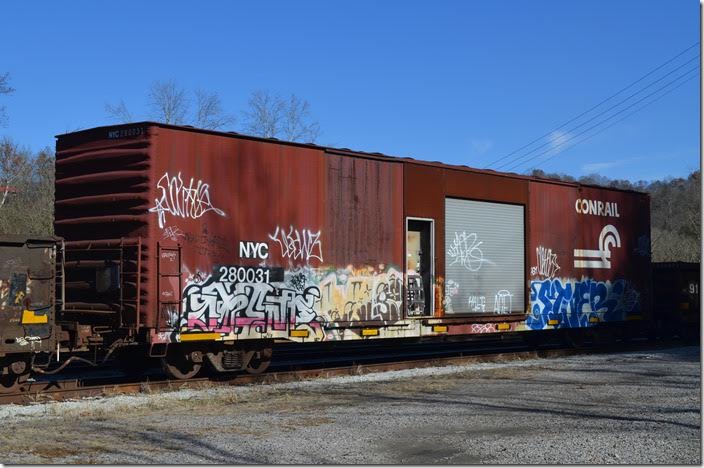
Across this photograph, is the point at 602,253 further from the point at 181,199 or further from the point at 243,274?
the point at 181,199

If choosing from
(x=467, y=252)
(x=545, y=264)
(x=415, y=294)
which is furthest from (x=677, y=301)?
(x=415, y=294)

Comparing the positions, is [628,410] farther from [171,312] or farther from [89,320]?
[89,320]

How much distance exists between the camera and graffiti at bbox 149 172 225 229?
12359mm

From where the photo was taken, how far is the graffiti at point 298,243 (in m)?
13.8

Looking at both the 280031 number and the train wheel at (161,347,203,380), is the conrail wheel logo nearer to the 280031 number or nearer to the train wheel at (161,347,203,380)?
the 280031 number

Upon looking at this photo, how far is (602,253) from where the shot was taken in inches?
801

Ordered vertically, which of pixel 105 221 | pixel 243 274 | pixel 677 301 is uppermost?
pixel 105 221

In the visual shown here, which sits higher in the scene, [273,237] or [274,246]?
[273,237]

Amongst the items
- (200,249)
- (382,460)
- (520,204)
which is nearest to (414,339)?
(520,204)

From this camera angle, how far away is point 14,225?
1291 inches

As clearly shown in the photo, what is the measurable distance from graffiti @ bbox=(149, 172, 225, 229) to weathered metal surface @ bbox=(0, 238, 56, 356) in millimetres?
1715

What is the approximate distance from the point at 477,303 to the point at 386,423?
26.6 feet

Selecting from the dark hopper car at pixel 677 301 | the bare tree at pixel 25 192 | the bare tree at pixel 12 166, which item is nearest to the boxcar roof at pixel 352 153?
the dark hopper car at pixel 677 301

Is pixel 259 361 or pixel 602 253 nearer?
pixel 259 361
